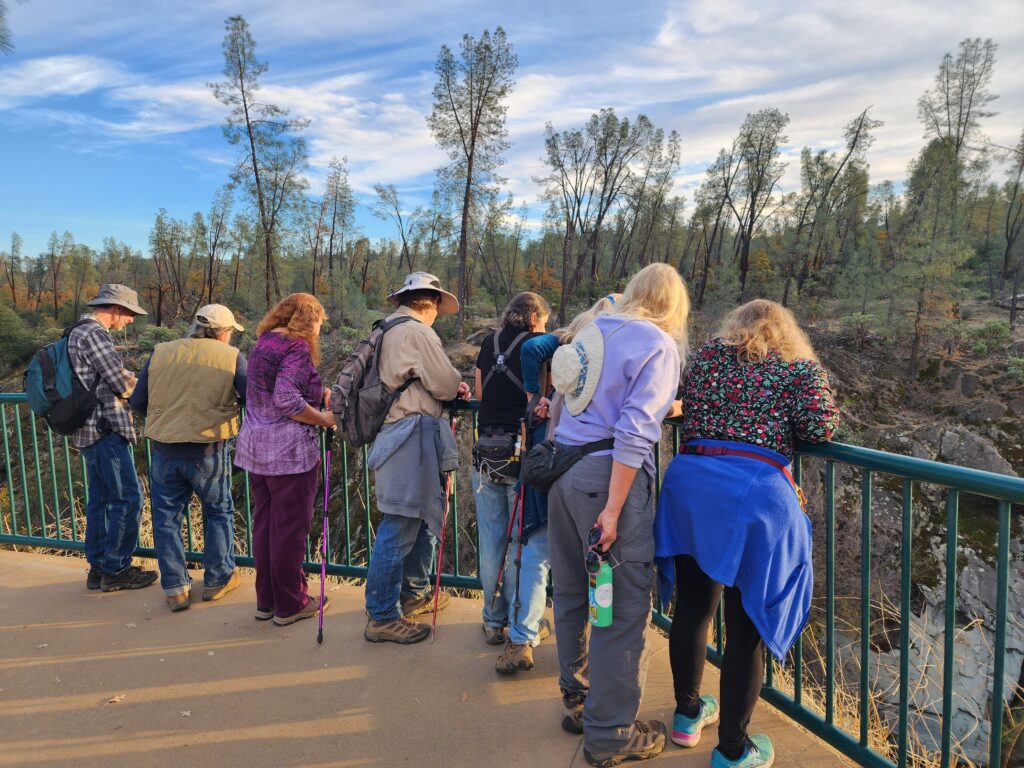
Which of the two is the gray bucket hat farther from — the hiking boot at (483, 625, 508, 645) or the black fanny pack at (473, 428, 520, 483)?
the hiking boot at (483, 625, 508, 645)

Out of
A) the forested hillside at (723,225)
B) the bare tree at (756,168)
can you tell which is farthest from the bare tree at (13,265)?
the bare tree at (756,168)

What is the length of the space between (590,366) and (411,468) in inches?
53.3

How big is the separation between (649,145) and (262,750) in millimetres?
36830

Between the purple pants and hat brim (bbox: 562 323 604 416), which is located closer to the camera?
hat brim (bbox: 562 323 604 416)

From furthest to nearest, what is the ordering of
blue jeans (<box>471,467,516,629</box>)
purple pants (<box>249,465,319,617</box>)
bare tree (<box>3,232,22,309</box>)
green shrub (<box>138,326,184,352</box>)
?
1. bare tree (<box>3,232,22,309</box>)
2. green shrub (<box>138,326,184,352</box>)
3. purple pants (<box>249,465,319,617</box>)
4. blue jeans (<box>471,467,516,629</box>)

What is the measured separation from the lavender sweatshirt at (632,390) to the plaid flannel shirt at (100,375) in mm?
3210

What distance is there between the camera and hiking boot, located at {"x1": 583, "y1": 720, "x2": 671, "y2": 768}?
246 cm

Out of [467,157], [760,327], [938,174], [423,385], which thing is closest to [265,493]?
[423,385]

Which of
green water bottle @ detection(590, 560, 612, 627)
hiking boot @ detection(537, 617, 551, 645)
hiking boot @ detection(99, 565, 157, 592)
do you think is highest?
green water bottle @ detection(590, 560, 612, 627)

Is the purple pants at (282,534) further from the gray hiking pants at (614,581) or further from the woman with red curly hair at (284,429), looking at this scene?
the gray hiking pants at (614,581)

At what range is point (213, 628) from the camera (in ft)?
12.1

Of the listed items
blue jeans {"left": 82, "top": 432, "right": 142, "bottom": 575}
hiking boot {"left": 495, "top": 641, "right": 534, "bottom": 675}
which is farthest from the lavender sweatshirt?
blue jeans {"left": 82, "top": 432, "right": 142, "bottom": 575}

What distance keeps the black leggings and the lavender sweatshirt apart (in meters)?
0.53

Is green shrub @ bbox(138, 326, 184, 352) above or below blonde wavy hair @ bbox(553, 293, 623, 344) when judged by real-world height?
below
